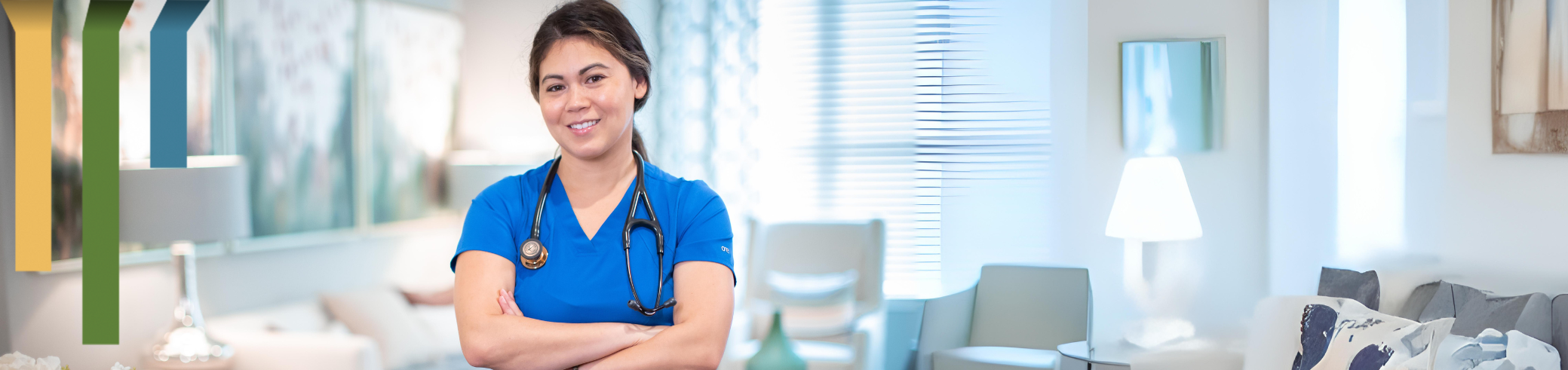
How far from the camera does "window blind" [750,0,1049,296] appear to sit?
396 cm

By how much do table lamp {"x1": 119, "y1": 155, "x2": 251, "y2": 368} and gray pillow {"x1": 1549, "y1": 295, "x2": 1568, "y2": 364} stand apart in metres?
3.10

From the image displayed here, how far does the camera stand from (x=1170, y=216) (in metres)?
3.35

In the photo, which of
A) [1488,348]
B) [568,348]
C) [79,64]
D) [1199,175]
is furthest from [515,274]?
[1199,175]

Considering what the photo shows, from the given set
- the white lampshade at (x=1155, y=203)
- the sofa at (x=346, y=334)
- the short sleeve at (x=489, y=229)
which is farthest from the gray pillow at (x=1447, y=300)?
the sofa at (x=346, y=334)

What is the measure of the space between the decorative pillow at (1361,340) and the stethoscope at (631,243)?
1.78 m

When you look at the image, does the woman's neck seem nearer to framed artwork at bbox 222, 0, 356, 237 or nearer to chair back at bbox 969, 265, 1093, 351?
framed artwork at bbox 222, 0, 356, 237

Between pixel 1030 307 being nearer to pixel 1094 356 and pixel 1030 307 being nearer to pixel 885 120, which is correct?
pixel 1094 356

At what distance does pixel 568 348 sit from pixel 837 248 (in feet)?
A: 8.42

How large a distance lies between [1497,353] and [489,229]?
2094mm

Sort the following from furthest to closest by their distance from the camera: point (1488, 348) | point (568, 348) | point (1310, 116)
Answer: point (1310, 116) < point (1488, 348) < point (568, 348)

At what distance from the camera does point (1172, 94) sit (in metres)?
3.51

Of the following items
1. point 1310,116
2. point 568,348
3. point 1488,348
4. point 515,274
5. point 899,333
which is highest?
point 1310,116

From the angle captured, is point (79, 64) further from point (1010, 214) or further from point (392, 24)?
point (1010, 214)

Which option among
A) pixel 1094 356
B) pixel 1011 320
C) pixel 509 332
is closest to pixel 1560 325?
pixel 1094 356
